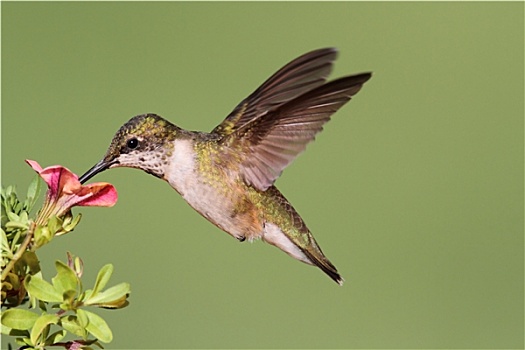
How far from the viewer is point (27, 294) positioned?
37.1 inches

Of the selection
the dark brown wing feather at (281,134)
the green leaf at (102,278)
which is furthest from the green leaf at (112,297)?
the dark brown wing feather at (281,134)

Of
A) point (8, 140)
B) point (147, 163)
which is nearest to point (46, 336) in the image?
point (147, 163)

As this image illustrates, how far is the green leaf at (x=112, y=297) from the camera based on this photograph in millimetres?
922

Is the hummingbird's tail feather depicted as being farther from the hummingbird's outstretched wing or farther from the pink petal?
the pink petal

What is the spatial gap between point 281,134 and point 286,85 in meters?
0.18

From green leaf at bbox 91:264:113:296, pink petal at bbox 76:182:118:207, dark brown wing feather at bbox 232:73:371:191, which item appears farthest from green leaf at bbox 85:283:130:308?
dark brown wing feather at bbox 232:73:371:191

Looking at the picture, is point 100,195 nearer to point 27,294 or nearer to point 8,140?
point 27,294

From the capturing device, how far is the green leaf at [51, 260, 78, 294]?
88 cm

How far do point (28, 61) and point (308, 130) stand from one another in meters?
3.69

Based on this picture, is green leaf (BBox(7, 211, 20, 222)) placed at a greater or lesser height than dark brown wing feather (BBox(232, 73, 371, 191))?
lesser

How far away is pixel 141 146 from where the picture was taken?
1408mm

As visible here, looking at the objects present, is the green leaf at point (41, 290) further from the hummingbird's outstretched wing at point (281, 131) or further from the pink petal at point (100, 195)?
the hummingbird's outstretched wing at point (281, 131)

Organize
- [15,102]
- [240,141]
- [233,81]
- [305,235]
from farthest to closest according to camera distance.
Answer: [233,81], [15,102], [305,235], [240,141]

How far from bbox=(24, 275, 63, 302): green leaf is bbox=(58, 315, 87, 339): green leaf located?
0.02 m
